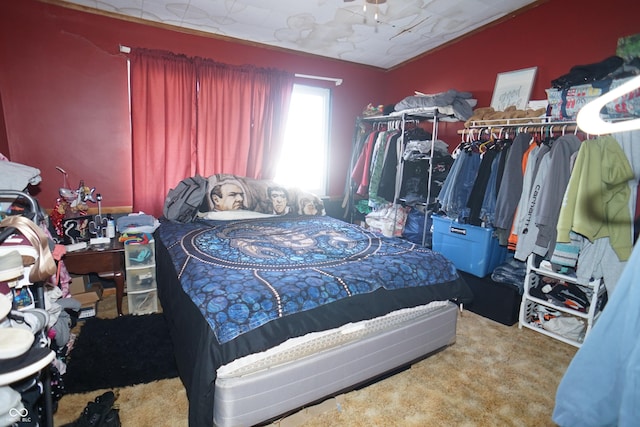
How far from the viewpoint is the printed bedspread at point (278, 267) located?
58.6 inches

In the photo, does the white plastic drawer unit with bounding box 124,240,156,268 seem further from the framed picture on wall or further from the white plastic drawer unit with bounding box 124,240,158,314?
the framed picture on wall

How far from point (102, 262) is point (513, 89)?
12.4 feet

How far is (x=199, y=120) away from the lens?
3332 mm

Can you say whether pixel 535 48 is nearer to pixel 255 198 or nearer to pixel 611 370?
pixel 255 198

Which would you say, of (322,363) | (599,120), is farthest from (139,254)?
(599,120)

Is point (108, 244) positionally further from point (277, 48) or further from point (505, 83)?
point (505, 83)

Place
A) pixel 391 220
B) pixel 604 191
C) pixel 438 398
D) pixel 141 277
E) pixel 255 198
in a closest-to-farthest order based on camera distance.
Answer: pixel 438 398 < pixel 604 191 < pixel 141 277 < pixel 255 198 < pixel 391 220

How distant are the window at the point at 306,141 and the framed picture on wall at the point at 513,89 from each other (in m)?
1.90

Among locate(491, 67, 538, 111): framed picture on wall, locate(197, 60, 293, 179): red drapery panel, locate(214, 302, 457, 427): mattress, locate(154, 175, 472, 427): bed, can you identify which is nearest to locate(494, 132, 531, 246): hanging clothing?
locate(491, 67, 538, 111): framed picture on wall

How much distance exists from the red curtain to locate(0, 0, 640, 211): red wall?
0.17 m

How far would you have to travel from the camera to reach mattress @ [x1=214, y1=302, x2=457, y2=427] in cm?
145

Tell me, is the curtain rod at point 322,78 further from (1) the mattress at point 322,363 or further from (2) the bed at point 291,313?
(1) the mattress at point 322,363

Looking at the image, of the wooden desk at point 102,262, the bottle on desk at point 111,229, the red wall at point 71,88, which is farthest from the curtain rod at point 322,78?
the wooden desk at point 102,262

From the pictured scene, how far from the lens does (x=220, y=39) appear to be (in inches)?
134
